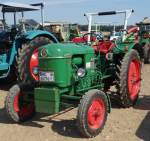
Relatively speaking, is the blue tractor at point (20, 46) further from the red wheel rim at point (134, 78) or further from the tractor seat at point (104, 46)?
the red wheel rim at point (134, 78)

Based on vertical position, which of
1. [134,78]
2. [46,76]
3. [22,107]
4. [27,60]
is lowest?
[22,107]

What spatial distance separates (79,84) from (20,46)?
10.4ft

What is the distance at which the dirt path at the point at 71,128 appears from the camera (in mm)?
5527

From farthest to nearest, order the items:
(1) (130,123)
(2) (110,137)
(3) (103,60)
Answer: (3) (103,60), (1) (130,123), (2) (110,137)

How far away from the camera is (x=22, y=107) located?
630 cm

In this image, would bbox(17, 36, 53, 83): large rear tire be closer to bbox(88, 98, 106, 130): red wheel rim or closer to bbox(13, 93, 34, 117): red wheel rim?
bbox(13, 93, 34, 117): red wheel rim

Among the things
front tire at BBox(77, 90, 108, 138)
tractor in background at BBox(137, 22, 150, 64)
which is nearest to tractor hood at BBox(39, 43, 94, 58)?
front tire at BBox(77, 90, 108, 138)

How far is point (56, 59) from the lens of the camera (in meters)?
5.74

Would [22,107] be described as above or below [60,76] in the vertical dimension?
below

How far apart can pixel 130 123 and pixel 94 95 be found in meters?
0.93

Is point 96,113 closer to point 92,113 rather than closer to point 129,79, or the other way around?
point 92,113

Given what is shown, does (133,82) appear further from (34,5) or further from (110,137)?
(34,5)

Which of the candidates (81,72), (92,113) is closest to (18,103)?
(81,72)

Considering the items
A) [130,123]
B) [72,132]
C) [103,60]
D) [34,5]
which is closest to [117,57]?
[103,60]
